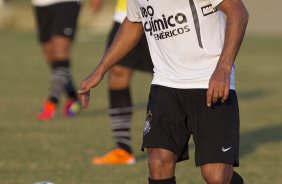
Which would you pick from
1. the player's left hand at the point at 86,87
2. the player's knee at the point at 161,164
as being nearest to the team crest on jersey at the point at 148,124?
the player's knee at the point at 161,164

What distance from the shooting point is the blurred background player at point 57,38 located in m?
12.6

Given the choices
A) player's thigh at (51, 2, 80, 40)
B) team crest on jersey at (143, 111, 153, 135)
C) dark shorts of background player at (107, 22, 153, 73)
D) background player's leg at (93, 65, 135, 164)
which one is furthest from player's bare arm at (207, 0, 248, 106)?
player's thigh at (51, 2, 80, 40)

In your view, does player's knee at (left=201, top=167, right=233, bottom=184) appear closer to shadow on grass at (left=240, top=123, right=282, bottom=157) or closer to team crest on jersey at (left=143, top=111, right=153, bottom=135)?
team crest on jersey at (left=143, top=111, right=153, bottom=135)

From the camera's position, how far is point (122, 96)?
9.44m

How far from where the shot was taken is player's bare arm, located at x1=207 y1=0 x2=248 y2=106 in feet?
18.5

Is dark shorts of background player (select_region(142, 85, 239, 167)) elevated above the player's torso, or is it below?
below

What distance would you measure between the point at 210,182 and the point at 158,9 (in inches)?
47.8

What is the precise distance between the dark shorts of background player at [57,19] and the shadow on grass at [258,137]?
2908 mm

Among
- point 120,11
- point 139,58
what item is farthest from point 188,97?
point 120,11

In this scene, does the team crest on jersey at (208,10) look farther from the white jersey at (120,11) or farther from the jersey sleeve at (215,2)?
the white jersey at (120,11)

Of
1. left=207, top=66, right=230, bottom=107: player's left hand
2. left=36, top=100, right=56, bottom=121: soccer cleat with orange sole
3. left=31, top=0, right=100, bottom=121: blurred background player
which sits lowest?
left=36, top=100, right=56, bottom=121: soccer cleat with orange sole

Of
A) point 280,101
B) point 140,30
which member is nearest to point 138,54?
point 140,30

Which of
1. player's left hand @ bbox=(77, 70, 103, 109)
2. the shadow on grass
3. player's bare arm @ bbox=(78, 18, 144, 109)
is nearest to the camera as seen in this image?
player's left hand @ bbox=(77, 70, 103, 109)

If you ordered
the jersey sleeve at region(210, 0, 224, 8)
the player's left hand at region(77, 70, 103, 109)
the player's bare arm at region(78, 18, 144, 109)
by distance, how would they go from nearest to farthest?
the jersey sleeve at region(210, 0, 224, 8), the player's left hand at region(77, 70, 103, 109), the player's bare arm at region(78, 18, 144, 109)
